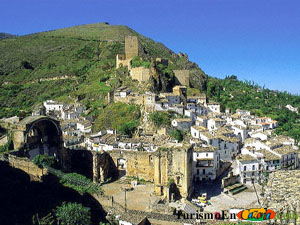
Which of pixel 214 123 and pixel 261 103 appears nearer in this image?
pixel 214 123

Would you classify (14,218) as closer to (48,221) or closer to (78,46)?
(48,221)

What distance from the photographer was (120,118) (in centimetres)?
4650

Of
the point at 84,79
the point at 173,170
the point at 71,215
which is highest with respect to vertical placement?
the point at 84,79

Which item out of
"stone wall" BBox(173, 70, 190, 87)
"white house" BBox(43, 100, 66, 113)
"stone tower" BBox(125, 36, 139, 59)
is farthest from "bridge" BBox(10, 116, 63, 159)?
"stone wall" BBox(173, 70, 190, 87)

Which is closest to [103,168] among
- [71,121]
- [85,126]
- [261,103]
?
[85,126]

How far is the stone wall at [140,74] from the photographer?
52.8 metres

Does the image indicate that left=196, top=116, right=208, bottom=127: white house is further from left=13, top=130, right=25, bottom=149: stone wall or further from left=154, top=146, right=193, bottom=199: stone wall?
left=13, top=130, right=25, bottom=149: stone wall

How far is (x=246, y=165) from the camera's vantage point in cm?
3331

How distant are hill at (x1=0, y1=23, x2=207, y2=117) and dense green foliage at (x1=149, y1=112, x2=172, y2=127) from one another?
1240cm

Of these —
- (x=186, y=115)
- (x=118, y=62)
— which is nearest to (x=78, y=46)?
(x=118, y=62)

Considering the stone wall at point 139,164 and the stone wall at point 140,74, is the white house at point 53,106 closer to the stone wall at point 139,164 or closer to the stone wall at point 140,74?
the stone wall at point 140,74

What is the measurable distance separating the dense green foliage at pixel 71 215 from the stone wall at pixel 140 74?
33188mm

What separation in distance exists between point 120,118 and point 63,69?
4176 centimetres

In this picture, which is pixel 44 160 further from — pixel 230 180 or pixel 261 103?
pixel 261 103
